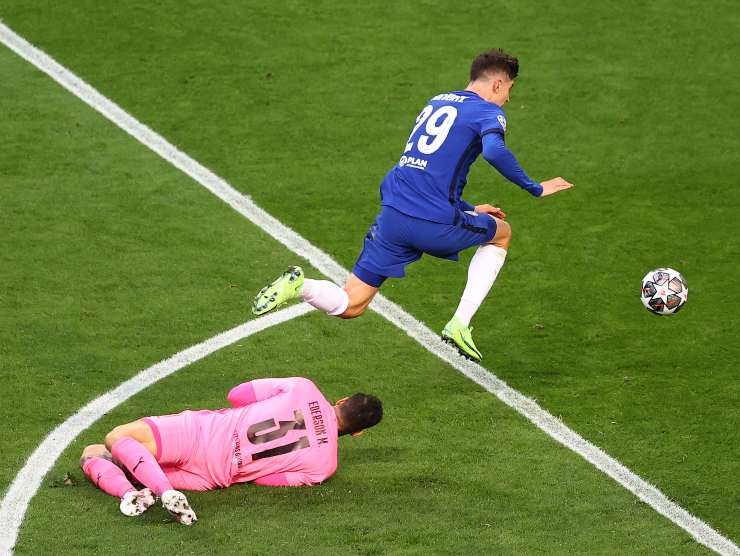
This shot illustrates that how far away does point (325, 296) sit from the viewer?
889 centimetres

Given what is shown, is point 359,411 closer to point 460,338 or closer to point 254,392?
point 254,392

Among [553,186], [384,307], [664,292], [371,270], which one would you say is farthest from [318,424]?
[664,292]

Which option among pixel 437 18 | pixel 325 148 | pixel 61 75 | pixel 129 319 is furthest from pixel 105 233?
pixel 437 18

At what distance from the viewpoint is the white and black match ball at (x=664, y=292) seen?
9.74 m

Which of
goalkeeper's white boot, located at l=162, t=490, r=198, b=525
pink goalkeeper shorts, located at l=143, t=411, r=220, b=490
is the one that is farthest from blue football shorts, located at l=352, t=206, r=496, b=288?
goalkeeper's white boot, located at l=162, t=490, r=198, b=525

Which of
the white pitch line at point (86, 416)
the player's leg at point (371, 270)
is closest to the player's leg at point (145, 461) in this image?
the white pitch line at point (86, 416)

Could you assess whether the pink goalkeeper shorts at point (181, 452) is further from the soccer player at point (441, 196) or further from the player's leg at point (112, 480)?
the soccer player at point (441, 196)

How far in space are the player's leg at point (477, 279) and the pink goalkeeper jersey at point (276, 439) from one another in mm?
1406

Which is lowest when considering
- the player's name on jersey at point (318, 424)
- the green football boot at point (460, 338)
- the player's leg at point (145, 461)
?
the player's leg at point (145, 461)

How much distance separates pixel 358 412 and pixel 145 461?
4.22ft

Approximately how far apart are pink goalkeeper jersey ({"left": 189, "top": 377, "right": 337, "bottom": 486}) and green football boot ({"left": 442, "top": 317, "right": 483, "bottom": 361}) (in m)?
1.36

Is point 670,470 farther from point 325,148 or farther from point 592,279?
point 325,148

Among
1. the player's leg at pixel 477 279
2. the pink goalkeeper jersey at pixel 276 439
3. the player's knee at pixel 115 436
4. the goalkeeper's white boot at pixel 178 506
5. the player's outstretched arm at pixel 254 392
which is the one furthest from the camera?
the player's leg at pixel 477 279

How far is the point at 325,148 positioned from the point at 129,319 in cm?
348
